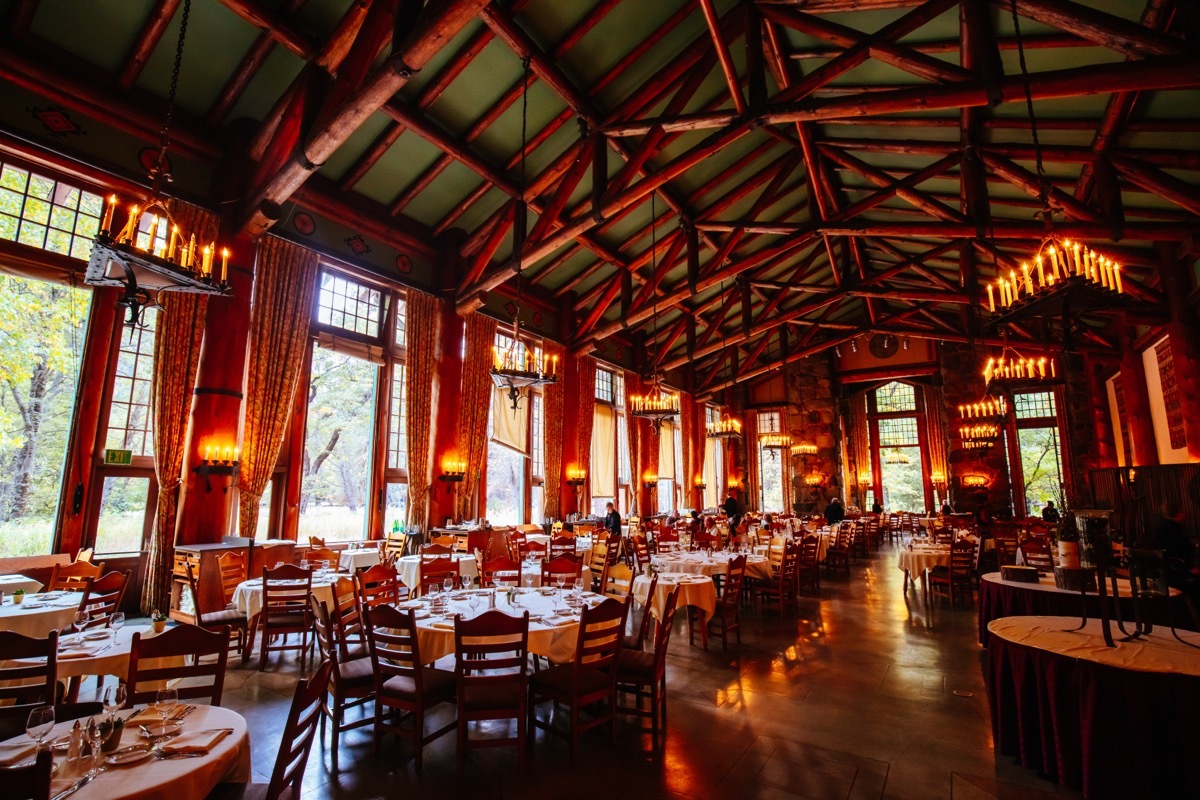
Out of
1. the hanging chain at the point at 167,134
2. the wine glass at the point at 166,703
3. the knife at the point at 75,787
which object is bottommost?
the knife at the point at 75,787

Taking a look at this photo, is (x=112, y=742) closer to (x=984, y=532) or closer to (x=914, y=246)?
(x=984, y=532)

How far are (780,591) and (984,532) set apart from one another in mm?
5668

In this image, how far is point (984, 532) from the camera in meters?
10.1

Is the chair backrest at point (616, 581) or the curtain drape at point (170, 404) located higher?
the curtain drape at point (170, 404)

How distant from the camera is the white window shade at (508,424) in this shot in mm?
11242

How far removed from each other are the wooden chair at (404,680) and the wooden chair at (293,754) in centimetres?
96

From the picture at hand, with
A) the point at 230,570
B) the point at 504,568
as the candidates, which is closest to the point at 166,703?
the point at 504,568

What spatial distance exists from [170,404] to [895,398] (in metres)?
21.9

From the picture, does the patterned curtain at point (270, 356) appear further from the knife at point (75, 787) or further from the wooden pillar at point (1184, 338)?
the wooden pillar at point (1184, 338)

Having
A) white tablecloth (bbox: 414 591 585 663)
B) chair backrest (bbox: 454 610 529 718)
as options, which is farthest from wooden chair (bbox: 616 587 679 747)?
chair backrest (bbox: 454 610 529 718)

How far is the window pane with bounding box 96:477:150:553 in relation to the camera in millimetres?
6281

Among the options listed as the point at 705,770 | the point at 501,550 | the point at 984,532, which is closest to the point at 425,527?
the point at 501,550

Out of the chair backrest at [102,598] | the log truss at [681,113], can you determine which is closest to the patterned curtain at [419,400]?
the log truss at [681,113]

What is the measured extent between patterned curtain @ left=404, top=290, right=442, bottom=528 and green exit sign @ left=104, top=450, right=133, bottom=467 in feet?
12.0
